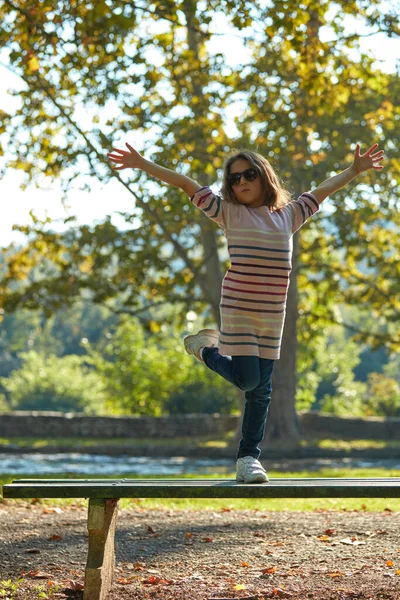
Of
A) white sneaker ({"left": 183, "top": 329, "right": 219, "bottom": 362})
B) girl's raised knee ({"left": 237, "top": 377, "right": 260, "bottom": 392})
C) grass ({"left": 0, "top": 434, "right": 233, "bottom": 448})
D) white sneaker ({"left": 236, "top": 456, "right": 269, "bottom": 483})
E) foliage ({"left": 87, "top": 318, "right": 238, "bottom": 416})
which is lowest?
white sneaker ({"left": 236, "top": 456, "right": 269, "bottom": 483})

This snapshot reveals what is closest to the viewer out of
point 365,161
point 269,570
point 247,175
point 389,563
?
point 247,175

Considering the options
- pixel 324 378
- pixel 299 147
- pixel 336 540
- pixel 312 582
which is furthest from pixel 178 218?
pixel 324 378

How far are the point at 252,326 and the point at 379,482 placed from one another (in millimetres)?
1096

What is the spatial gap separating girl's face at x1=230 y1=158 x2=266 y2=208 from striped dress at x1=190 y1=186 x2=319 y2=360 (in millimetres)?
77

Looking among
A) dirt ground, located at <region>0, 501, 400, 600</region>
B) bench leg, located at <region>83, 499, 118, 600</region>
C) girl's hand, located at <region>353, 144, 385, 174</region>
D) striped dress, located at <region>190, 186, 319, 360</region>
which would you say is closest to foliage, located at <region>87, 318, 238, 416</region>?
dirt ground, located at <region>0, 501, 400, 600</region>

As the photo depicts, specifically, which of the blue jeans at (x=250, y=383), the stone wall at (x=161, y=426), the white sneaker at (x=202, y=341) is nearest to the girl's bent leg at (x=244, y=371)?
the blue jeans at (x=250, y=383)

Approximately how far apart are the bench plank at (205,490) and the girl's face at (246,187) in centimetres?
162

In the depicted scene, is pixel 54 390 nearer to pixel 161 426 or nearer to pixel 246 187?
pixel 161 426

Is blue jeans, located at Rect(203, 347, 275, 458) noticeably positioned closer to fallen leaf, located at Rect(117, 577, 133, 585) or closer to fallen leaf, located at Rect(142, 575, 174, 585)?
fallen leaf, located at Rect(142, 575, 174, 585)

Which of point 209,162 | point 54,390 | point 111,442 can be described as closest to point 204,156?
point 209,162

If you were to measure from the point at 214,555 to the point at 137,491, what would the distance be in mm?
1942

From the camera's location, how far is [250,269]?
541 centimetres

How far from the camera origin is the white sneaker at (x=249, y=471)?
5367 millimetres

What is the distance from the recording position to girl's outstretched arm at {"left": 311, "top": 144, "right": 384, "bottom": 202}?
19.1 feet
